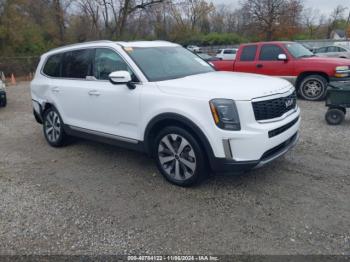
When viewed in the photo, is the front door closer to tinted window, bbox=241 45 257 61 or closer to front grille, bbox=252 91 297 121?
front grille, bbox=252 91 297 121

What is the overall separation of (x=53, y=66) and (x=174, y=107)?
3.07 meters

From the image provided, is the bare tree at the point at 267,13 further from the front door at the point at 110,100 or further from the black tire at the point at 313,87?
the front door at the point at 110,100

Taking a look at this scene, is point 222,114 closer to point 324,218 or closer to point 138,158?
point 324,218

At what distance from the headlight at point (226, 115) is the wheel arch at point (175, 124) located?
25 cm

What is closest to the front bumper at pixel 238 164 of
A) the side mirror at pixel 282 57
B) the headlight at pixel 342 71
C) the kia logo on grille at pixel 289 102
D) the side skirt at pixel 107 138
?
the kia logo on grille at pixel 289 102

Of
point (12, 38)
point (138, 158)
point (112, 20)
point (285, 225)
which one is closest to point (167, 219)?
point (285, 225)

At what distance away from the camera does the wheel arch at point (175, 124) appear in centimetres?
355

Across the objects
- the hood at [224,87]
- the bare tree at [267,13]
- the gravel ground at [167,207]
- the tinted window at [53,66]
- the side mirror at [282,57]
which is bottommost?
the gravel ground at [167,207]

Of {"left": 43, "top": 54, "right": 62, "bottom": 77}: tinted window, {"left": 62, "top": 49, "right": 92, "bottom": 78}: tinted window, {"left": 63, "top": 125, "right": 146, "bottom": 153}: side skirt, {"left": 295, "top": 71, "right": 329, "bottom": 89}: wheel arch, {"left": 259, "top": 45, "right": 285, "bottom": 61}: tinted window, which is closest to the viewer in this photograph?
{"left": 63, "top": 125, "right": 146, "bottom": 153}: side skirt

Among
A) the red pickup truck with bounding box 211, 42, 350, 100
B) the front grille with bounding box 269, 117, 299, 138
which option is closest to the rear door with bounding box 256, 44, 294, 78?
the red pickup truck with bounding box 211, 42, 350, 100

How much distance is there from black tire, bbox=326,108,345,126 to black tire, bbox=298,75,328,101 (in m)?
2.36

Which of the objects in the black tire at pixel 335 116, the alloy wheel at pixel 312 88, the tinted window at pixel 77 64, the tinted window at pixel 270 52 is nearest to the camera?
the tinted window at pixel 77 64

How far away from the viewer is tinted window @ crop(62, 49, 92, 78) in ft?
16.1

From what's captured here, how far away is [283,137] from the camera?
376cm
